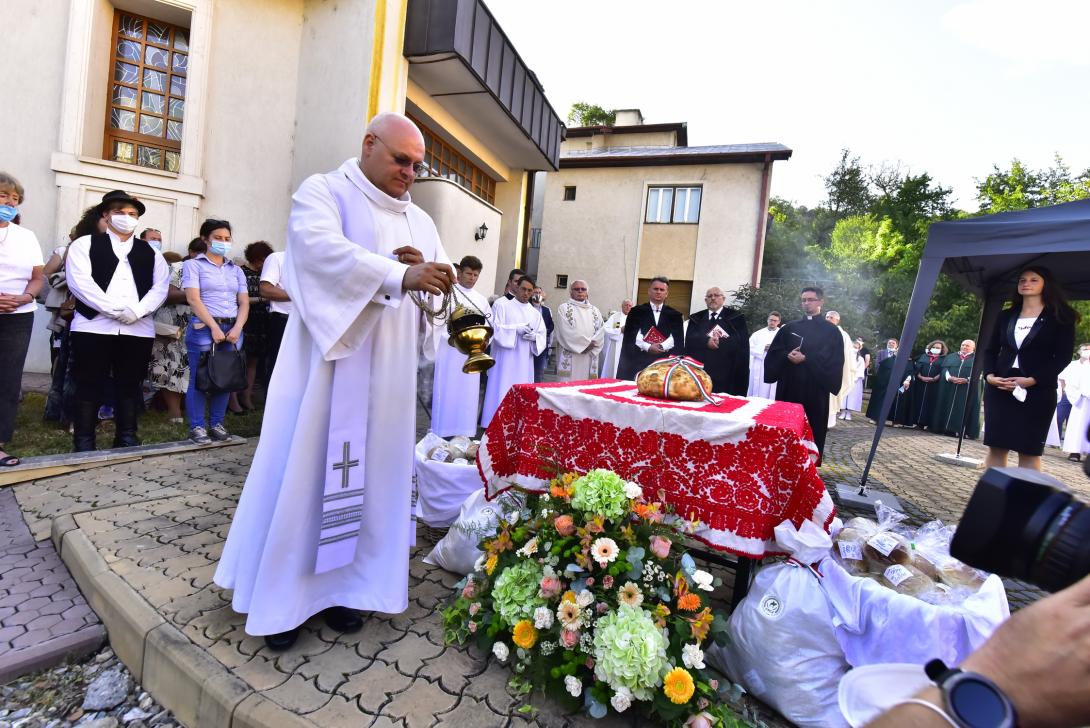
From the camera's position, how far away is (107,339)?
173 inches

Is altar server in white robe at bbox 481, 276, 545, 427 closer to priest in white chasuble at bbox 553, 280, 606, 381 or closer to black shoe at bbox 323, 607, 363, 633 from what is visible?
priest in white chasuble at bbox 553, 280, 606, 381

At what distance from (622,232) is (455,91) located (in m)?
10.6

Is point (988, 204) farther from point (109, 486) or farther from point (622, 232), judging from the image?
point (109, 486)

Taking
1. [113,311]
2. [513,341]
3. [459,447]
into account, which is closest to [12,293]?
[113,311]

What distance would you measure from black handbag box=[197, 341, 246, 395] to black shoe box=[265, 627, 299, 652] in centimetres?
348

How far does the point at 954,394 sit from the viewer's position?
11.7 metres

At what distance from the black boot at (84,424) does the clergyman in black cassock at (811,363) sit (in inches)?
254

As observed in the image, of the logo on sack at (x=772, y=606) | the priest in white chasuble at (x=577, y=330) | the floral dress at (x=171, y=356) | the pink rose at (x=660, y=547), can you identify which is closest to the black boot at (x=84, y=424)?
the floral dress at (x=171, y=356)

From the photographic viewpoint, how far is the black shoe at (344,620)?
2.39 meters

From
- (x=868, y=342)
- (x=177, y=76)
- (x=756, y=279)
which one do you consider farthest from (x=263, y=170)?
(x=868, y=342)

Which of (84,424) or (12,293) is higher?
(12,293)

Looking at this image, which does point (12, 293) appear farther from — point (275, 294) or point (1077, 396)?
point (1077, 396)

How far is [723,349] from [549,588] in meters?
5.59

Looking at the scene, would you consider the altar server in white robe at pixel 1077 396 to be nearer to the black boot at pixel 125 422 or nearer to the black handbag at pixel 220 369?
the black handbag at pixel 220 369
